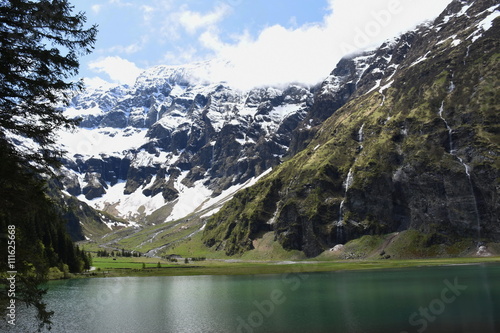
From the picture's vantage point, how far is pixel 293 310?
6266 cm

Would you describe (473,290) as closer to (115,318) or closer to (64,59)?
(115,318)

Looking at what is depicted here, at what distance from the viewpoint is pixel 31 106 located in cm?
2136

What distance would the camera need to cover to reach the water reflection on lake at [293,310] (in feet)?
164

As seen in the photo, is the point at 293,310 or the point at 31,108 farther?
the point at 293,310

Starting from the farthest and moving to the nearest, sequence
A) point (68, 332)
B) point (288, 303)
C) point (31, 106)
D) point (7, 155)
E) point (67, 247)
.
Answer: point (67, 247) < point (288, 303) < point (68, 332) < point (31, 106) < point (7, 155)

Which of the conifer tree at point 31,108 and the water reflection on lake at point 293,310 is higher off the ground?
the conifer tree at point 31,108

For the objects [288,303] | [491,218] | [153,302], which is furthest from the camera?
[491,218]

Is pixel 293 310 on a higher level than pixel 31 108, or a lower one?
lower

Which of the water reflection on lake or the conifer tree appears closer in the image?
the conifer tree

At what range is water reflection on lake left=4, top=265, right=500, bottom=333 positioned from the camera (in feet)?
164

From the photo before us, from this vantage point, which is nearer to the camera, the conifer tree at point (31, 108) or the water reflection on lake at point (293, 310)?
the conifer tree at point (31, 108)

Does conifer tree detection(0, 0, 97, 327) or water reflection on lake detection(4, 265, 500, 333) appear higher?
conifer tree detection(0, 0, 97, 327)

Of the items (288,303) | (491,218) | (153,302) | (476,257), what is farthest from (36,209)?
(491,218)

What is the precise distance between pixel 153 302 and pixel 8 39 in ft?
226
